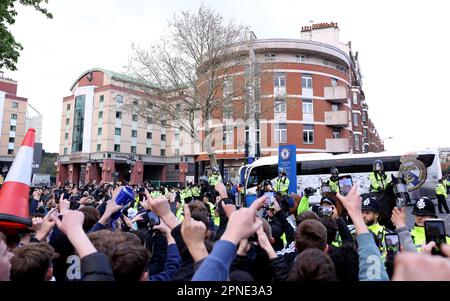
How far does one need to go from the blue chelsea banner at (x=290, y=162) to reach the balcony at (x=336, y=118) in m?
19.2

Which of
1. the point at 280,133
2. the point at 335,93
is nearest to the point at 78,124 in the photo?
the point at 280,133

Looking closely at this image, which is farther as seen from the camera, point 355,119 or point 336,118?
point 355,119

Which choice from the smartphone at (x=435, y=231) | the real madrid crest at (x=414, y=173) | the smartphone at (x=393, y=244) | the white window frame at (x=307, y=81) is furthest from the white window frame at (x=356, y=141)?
the smartphone at (x=435, y=231)

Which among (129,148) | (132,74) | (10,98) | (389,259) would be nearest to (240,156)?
(132,74)

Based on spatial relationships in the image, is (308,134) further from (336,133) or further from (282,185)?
(282,185)

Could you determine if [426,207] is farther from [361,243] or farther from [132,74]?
[132,74]

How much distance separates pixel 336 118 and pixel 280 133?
20.2ft

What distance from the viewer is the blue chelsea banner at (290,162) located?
47.0ft

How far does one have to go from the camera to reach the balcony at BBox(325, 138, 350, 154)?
102 ft

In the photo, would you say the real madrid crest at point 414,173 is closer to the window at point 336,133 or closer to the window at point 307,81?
the window at point 307,81

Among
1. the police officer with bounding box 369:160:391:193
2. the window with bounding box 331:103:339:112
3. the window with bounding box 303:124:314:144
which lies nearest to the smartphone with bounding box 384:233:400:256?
the police officer with bounding box 369:160:391:193

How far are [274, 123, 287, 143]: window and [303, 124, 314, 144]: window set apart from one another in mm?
2061

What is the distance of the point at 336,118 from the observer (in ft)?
104
